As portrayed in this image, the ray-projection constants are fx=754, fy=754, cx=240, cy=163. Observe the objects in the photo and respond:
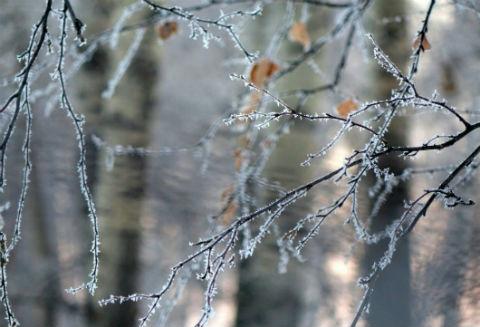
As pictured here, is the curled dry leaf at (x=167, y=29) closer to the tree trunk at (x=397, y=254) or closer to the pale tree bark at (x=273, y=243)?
the pale tree bark at (x=273, y=243)

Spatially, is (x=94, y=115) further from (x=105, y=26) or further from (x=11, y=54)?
(x=11, y=54)

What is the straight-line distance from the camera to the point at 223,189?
5344 millimetres

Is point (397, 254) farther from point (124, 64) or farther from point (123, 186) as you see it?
point (124, 64)

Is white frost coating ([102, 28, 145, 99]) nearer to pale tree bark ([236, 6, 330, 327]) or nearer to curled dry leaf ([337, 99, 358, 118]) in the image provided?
curled dry leaf ([337, 99, 358, 118])

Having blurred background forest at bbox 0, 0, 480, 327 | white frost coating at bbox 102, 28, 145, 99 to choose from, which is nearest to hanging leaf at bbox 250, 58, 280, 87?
blurred background forest at bbox 0, 0, 480, 327

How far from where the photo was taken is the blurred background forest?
3383mm

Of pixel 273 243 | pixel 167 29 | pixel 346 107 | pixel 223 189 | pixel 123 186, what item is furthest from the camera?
pixel 223 189

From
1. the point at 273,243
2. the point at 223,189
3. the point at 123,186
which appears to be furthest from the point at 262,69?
the point at 223,189

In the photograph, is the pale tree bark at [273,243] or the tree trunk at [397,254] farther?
the tree trunk at [397,254]

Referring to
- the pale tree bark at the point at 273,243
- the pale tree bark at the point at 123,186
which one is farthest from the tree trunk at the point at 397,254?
the pale tree bark at the point at 123,186

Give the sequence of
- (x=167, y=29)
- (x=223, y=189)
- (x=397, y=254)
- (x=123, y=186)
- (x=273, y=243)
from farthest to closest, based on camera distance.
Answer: (x=223, y=189) < (x=397, y=254) < (x=273, y=243) < (x=123, y=186) < (x=167, y=29)

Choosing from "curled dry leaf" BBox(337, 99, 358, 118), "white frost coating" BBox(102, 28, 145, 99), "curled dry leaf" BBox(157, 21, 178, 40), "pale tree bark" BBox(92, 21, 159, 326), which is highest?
"pale tree bark" BBox(92, 21, 159, 326)

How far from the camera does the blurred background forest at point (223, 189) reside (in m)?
3.38

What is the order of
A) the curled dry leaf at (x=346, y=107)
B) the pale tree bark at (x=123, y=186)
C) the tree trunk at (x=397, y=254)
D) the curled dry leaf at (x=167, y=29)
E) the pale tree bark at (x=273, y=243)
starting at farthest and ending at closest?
the tree trunk at (x=397, y=254) < the pale tree bark at (x=273, y=243) < the pale tree bark at (x=123, y=186) < the curled dry leaf at (x=167, y=29) < the curled dry leaf at (x=346, y=107)
